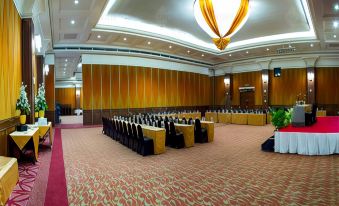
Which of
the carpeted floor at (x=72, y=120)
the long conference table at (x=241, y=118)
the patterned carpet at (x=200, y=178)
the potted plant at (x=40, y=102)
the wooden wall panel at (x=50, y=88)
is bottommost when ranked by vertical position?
the patterned carpet at (x=200, y=178)

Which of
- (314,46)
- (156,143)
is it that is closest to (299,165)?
(156,143)

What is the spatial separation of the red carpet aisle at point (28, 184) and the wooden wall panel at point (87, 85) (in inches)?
319

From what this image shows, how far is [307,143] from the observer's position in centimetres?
661

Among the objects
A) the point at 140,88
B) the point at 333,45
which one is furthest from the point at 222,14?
the point at 333,45

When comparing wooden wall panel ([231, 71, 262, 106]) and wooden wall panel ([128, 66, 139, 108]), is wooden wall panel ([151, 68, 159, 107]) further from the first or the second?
wooden wall panel ([231, 71, 262, 106])

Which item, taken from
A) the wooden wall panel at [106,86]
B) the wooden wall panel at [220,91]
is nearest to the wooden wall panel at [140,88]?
the wooden wall panel at [106,86]

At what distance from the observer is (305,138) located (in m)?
6.63

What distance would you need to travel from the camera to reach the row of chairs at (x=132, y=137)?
21.6 ft

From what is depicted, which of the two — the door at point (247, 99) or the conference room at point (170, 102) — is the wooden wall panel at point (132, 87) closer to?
the conference room at point (170, 102)

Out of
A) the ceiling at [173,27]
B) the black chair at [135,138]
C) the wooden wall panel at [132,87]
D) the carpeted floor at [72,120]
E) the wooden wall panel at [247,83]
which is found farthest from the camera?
the wooden wall panel at [247,83]

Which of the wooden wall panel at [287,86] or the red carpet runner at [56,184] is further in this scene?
the wooden wall panel at [287,86]

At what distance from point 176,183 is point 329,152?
4.65m

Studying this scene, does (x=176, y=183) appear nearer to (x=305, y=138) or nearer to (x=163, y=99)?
(x=305, y=138)

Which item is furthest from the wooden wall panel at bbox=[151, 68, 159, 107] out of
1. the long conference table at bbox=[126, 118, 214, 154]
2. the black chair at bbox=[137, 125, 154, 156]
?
the black chair at bbox=[137, 125, 154, 156]
